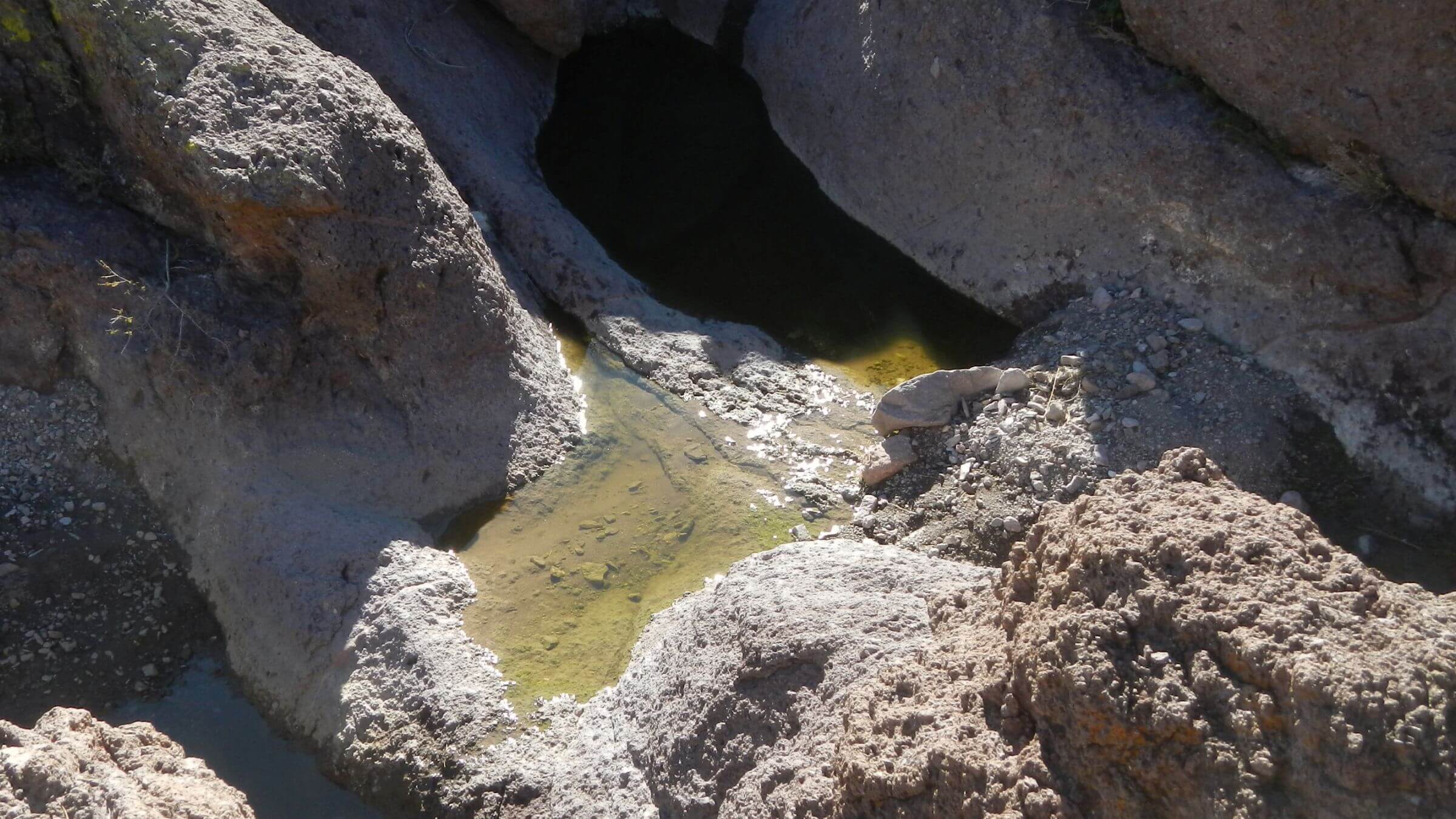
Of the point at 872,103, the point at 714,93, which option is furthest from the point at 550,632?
the point at 714,93

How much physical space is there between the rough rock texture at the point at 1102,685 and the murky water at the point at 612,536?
0.84m

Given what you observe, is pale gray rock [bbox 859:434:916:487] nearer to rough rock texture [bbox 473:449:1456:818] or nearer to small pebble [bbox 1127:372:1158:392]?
small pebble [bbox 1127:372:1158:392]

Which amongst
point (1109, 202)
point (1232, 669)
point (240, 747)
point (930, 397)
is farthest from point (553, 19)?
point (1232, 669)

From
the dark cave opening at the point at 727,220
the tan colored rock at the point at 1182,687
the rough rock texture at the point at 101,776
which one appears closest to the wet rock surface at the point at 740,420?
the tan colored rock at the point at 1182,687

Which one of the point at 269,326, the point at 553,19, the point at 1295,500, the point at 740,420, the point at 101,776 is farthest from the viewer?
the point at 553,19

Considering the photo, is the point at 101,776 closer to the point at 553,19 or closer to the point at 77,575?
the point at 77,575

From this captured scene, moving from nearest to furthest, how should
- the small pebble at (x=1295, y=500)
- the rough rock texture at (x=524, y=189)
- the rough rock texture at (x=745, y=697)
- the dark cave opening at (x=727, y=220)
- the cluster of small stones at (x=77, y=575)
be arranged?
the rough rock texture at (x=745, y=697) → the cluster of small stones at (x=77, y=575) → the small pebble at (x=1295, y=500) → the rough rock texture at (x=524, y=189) → the dark cave opening at (x=727, y=220)

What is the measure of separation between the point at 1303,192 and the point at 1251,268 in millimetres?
379

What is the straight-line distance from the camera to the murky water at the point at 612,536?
4.29 metres

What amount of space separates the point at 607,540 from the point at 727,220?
264 centimetres

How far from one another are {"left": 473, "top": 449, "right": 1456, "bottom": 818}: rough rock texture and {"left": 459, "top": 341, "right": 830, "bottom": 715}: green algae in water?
841 millimetres

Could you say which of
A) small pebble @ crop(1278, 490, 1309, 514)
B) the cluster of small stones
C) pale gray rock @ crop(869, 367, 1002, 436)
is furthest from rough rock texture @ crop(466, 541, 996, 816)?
small pebble @ crop(1278, 490, 1309, 514)

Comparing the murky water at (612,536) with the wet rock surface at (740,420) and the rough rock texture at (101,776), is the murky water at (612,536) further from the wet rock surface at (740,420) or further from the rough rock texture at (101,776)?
the rough rock texture at (101,776)

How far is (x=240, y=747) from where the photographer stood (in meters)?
4.09
